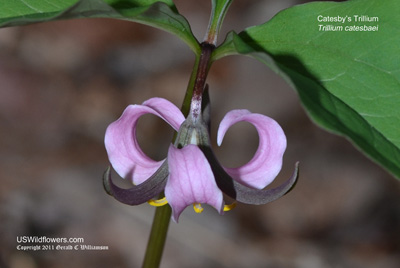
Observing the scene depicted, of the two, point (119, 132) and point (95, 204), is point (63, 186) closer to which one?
point (95, 204)

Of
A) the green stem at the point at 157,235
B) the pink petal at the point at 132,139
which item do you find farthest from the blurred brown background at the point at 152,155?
the pink petal at the point at 132,139

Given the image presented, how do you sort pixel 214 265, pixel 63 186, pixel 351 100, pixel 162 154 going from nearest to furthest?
1. pixel 351 100
2. pixel 214 265
3. pixel 63 186
4. pixel 162 154

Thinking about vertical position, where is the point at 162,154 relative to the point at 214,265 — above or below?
above

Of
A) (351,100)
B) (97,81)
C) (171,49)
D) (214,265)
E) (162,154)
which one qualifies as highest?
(351,100)

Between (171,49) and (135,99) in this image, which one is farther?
(171,49)

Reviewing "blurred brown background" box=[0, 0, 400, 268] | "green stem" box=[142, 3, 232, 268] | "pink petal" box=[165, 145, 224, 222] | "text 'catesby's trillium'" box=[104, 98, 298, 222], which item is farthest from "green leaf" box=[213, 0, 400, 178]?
"blurred brown background" box=[0, 0, 400, 268]

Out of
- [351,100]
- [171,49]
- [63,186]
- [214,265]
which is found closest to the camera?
[351,100]

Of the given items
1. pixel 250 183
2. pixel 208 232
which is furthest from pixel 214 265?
pixel 250 183

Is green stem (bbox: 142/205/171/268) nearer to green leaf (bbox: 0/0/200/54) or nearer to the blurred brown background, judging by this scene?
green leaf (bbox: 0/0/200/54)
